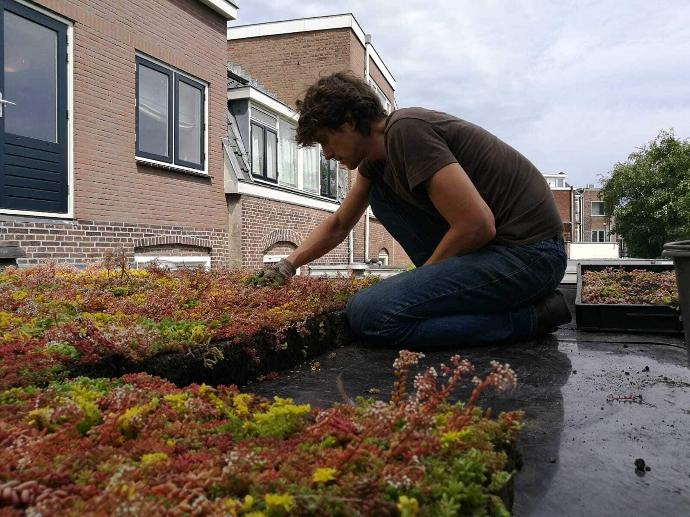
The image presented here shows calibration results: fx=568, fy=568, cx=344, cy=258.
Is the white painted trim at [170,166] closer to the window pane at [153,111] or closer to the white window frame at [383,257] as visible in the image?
the window pane at [153,111]

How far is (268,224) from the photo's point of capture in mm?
12969

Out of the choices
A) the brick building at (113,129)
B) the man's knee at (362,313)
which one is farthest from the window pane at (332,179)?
the man's knee at (362,313)

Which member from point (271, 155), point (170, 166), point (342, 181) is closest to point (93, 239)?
point (170, 166)

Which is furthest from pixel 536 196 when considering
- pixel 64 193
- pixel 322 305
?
pixel 64 193

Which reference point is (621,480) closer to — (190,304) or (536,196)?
(536,196)

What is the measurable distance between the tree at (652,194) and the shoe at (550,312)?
3116 cm

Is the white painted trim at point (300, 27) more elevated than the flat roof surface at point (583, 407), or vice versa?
the white painted trim at point (300, 27)

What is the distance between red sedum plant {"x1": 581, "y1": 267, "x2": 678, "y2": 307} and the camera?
399cm

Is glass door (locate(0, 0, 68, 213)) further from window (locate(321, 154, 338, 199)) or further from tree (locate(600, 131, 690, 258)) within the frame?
tree (locate(600, 131, 690, 258))

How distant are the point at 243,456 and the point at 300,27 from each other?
18.9 meters

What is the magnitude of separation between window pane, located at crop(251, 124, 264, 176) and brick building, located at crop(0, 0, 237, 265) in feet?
4.51

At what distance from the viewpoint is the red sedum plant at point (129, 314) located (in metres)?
1.88

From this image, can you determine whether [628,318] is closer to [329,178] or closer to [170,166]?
[170,166]

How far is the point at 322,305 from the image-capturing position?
3.08 m
